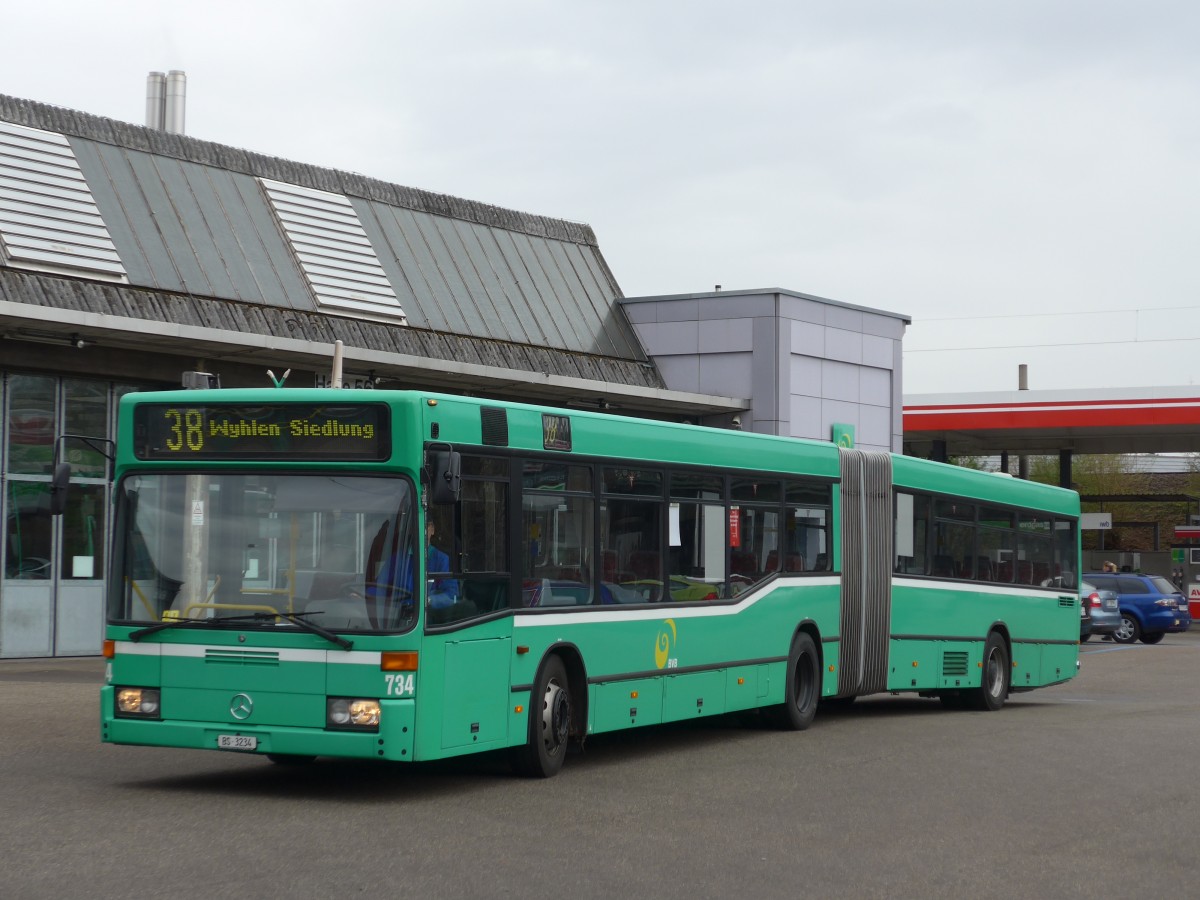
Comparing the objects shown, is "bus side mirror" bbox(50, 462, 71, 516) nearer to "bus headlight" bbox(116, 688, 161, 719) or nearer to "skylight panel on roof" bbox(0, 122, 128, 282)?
"bus headlight" bbox(116, 688, 161, 719)

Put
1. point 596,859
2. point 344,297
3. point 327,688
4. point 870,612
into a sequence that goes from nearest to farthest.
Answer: point 596,859 < point 327,688 < point 870,612 < point 344,297

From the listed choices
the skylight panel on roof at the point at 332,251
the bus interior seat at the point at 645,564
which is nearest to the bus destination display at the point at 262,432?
the bus interior seat at the point at 645,564

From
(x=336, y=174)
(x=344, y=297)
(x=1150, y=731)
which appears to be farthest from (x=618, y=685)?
(x=336, y=174)

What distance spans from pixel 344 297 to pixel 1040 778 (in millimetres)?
16926

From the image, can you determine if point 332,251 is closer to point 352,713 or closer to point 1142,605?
point 352,713

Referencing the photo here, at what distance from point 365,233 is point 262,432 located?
737 inches

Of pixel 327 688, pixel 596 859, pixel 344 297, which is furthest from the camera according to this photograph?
pixel 344 297

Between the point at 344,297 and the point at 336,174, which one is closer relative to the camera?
the point at 344,297

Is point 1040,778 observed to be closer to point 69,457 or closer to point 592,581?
point 592,581

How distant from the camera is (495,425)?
11.7 meters

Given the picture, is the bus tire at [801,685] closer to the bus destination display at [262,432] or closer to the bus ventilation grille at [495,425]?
the bus ventilation grille at [495,425]

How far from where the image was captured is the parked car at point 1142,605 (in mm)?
39094

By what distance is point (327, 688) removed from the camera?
10.6 meters

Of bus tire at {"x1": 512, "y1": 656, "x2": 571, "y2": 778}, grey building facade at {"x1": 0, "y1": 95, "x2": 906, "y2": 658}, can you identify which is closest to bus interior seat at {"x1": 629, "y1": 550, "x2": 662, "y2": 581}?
bus tire at {"x1": 512, "y1": 656, "x2": 571, "y2": 778}
